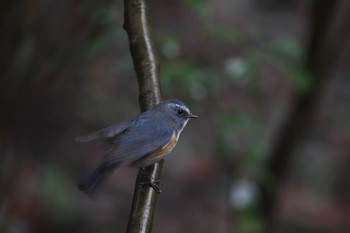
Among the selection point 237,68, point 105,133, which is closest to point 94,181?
point 105,133

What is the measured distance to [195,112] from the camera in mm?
4781

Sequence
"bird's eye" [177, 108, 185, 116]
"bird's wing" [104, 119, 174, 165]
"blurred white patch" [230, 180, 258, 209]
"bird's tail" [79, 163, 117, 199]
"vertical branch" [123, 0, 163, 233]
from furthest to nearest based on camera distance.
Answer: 1. "blurred white patch" [230, 180, 258, 209]
2. "bird's eye" [177, 108, 185, 116]
3. "vertical branch" [123, 0, 163, 233]
4. "bird's wing" [104, 119, 174, 165]
5. "bird's tail" [79, 163, 117, 199]

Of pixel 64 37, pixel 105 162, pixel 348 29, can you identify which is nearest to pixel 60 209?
pixel 64 37

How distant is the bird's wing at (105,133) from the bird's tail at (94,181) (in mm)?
204

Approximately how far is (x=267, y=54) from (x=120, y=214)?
3.43 metres

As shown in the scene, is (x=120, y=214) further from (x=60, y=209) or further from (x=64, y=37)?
(x=64, y=37)

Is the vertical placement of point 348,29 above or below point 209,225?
above

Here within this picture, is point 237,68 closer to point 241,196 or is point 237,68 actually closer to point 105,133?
point 241,196

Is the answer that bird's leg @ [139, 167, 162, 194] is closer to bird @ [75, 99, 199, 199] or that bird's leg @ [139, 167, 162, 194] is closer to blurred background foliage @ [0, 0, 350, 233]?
bird @ [75, 99, 199, 199]

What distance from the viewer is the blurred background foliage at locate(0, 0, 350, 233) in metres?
4.50

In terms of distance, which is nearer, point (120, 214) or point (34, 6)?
point (34, 6)

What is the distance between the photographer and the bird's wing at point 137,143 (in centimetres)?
286

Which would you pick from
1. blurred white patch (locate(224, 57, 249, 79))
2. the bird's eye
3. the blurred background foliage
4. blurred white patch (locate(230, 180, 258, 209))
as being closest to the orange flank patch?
the bird's eye

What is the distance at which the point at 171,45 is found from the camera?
15.1 ft
